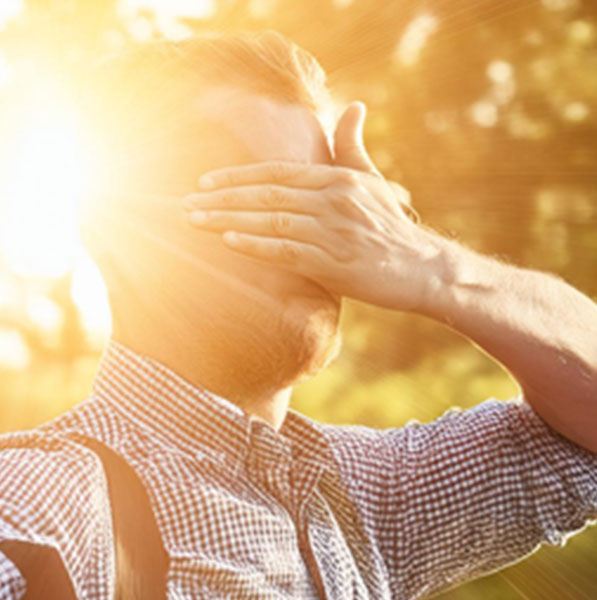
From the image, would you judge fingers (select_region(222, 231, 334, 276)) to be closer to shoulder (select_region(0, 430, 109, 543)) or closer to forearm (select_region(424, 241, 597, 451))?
forearm (select_region(424, 241, 597, 451))

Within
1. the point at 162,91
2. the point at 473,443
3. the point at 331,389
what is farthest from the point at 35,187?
the point at 331,389

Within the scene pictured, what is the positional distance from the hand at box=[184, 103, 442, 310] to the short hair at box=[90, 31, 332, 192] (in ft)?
0.58

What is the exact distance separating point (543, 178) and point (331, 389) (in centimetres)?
196

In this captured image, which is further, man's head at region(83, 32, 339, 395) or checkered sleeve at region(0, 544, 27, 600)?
man's head at region(83, 32, 339, 395)

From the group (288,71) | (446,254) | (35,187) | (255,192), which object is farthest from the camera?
(35,187)

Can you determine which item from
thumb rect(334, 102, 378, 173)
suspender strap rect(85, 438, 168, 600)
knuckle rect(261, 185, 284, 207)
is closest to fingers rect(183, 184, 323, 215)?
knuckle rect(261, 185, 284, 207)

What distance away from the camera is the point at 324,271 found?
1542 mm

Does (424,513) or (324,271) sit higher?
(324,271)

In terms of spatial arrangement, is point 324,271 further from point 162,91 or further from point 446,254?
point 162,91

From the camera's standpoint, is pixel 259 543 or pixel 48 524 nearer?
pixel 48 524

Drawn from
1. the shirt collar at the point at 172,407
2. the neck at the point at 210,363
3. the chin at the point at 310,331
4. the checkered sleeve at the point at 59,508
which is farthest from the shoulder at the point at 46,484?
the chin at the point at 310,331

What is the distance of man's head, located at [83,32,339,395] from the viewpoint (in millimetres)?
1579

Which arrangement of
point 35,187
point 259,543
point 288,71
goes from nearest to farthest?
point 259,543, point 288,71, point 35,187

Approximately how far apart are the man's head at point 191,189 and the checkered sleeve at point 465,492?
31 cm
